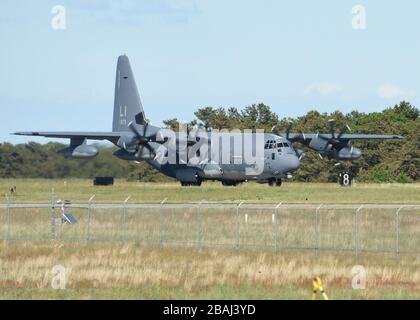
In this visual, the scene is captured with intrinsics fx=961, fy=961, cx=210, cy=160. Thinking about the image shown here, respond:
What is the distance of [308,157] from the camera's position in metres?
109

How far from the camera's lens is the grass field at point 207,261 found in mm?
27344

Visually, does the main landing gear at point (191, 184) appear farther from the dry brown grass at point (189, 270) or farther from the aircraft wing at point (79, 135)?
the dry brown grass at point (189, 270)

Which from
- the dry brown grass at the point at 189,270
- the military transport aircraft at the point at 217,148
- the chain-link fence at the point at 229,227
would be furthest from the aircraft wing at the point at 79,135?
the dry brown grass at the point at 189,270

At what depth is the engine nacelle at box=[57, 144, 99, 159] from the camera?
69.6 metres

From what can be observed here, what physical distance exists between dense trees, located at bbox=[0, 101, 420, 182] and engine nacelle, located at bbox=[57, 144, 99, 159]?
3.82 meters

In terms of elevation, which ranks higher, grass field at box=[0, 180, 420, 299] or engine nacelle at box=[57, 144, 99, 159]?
engine nacelle at box=[57, 144, 99, 159]

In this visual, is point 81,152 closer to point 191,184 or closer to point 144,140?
point 144,140

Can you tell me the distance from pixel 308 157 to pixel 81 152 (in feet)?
145

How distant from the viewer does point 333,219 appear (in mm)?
50812

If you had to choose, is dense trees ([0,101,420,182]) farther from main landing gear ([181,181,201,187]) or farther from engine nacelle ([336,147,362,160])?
engine nacelle ([336,147,362,160])

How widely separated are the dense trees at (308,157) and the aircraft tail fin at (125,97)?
422 centimetres

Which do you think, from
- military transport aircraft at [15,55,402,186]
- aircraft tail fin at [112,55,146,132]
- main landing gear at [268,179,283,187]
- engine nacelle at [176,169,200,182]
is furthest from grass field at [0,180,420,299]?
aircraft tail fin at [112,55,146,132]
